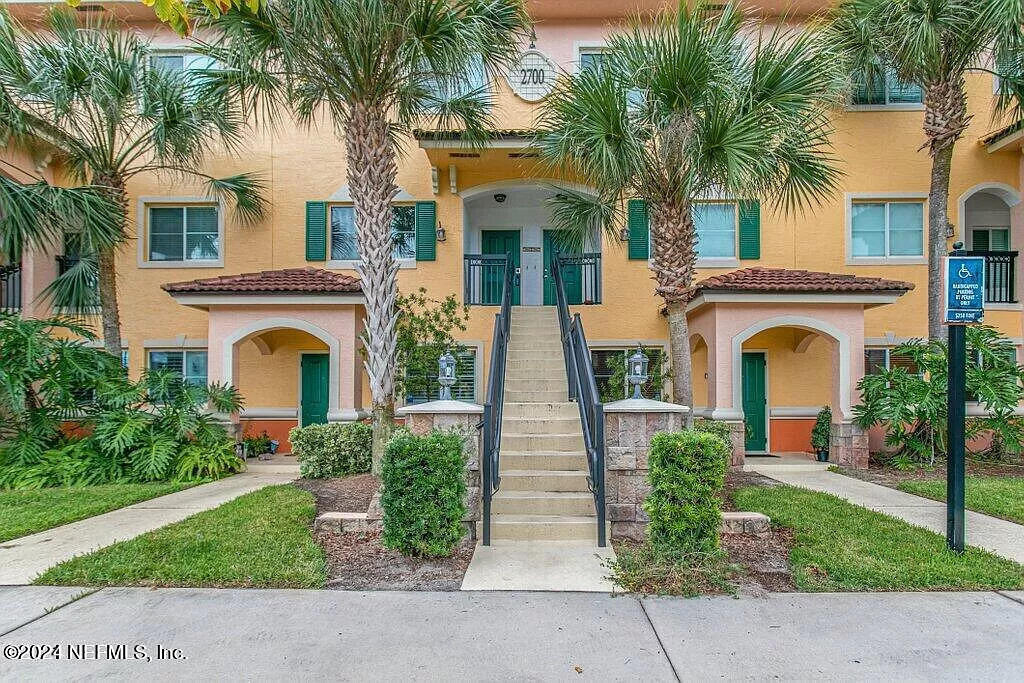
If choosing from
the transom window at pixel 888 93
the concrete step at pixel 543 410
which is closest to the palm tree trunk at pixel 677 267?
the concrete step at pixel 543 410

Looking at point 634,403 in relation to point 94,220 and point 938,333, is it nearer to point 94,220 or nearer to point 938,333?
point 938,333

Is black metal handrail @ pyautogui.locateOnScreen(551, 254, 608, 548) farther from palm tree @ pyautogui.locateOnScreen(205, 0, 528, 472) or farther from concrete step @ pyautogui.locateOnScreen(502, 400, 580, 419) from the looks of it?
palm tree @ pyautogui.locateOnScreen(205, 0, 528, 472)

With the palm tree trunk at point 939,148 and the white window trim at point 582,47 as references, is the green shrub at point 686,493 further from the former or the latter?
the white window trim at point 582,47

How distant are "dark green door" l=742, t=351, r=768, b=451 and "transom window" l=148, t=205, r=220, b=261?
1271 centimetres

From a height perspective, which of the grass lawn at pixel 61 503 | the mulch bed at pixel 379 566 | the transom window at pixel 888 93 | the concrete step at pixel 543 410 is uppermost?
the transom window at pixel 888 93

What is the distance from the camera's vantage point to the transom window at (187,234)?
13.3m

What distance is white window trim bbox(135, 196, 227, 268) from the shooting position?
13.2 metres

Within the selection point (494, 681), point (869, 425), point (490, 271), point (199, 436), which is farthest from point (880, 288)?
point (199, 436)

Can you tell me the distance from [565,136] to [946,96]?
25.9 feet

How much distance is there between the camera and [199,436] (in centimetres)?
1012

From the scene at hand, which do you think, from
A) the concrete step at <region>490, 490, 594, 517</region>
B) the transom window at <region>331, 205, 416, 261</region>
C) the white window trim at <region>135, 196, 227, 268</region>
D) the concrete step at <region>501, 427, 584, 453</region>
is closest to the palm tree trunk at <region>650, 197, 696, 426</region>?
the concrete step at <region>501, 427, 584, 453</region>

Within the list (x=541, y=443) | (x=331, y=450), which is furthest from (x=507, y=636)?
(x=331, y=450)

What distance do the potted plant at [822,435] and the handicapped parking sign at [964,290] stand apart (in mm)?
6527

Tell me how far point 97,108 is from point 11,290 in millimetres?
5644
